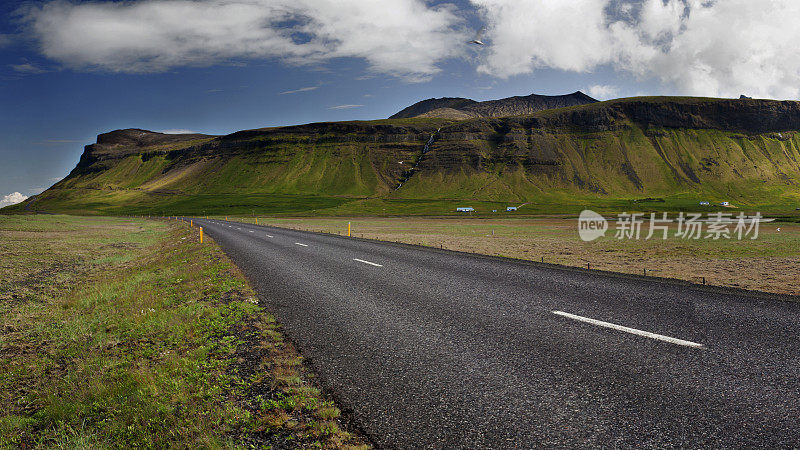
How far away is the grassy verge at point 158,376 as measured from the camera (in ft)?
12.8

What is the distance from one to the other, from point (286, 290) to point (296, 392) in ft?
20.1

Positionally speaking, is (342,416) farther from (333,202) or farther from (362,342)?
(333,202)

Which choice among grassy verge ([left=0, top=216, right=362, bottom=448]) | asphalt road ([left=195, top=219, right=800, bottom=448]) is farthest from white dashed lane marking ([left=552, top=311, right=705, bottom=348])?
grassy verge ([left=0, top=216, right=362, bottom=448])

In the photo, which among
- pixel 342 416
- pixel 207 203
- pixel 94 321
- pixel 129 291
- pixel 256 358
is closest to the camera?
pixel 342 416

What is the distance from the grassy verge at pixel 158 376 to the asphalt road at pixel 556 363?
20.1 inches

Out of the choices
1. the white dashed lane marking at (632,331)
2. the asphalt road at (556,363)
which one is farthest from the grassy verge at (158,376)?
the white dashed lane marking at (632,331)

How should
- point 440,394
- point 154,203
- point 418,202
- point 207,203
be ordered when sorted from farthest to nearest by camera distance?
point 154,203
point 207,203
point 418,202
point 440,394

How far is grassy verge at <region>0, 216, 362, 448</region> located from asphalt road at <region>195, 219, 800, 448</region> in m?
0.51

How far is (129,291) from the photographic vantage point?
12.6 meters

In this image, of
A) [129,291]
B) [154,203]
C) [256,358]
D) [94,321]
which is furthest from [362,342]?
A: [154,203]

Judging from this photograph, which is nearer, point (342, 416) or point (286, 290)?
point (342, 416)

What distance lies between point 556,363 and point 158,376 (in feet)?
16.7

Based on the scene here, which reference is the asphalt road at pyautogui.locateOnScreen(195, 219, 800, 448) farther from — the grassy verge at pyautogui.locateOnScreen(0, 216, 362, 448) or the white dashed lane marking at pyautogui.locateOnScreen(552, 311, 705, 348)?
the grassy verge at pyautogui.locateOnScreen(0, 216, 362, 448)

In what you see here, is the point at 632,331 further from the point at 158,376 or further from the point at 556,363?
the point at 158,376
